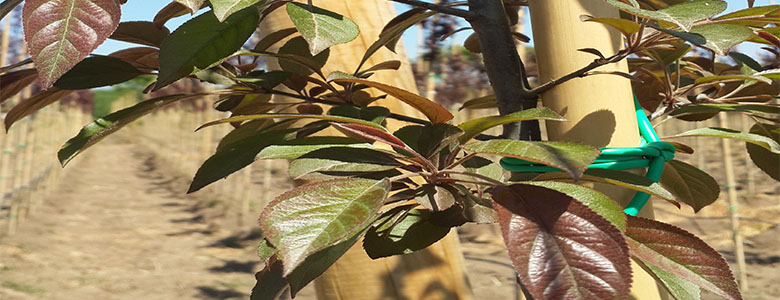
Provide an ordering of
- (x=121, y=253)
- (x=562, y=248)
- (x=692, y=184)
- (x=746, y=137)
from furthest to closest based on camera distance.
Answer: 1. (x=121, y=253)
2. (x=692, y=184)
3. (x=746, y=137)
4. (x=562, y=248)

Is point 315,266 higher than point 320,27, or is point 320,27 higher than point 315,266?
point 320,27

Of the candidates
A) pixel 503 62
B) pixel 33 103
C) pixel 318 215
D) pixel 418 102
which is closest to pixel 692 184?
pixel 503 62

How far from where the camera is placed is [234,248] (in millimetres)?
6254

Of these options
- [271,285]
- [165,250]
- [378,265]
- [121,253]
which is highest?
[271,285]

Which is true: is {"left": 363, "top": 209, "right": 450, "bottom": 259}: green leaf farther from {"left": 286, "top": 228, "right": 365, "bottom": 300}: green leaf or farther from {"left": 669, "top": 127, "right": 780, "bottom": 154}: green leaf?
{"left": 669, "top": 127, "right": 780, "bottom": 154}: green leaf

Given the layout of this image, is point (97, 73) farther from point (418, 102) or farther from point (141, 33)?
point (418, 102)

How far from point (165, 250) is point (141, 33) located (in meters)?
6.19

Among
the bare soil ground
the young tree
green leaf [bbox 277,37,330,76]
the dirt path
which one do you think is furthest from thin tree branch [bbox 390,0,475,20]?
the dirt path

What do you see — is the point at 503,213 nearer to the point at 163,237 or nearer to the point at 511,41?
the point at 511,41

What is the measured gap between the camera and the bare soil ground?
4922 millimetres

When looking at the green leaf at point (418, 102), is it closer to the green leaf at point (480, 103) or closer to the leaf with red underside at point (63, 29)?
the leaf with red underside at point (63, 29)

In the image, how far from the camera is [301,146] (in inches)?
17.3

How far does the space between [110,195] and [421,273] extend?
960cm

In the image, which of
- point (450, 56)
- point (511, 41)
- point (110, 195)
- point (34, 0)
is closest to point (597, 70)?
point (511, 41)
